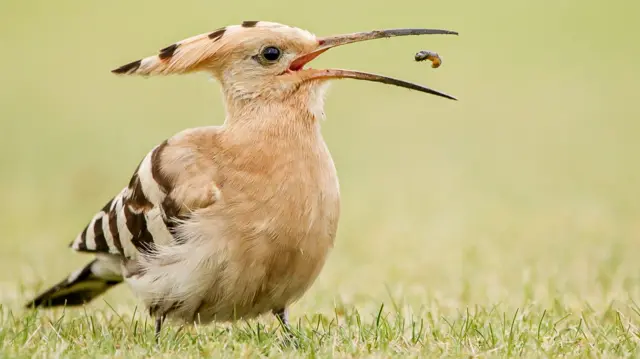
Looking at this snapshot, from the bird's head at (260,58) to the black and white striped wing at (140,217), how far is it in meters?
0.31

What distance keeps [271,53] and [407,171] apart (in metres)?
5.45

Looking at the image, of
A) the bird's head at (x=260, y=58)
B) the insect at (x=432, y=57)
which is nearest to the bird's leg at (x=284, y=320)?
the bird's head at (x=260, y=58)

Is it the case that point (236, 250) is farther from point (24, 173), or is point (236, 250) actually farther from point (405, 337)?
point (24, 173)

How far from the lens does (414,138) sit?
1093 cm

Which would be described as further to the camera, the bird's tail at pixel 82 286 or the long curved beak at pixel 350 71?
the bird's tail at pixel 82 286

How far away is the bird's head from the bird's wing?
0.22 m

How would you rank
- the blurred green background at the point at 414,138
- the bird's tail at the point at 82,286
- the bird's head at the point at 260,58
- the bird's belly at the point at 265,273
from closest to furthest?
the bird's belly at the point at 265,273 < the bird's head at the point at 260,58 < the bird's tail at the point at 82,286 < the blurred green background at the point at 414,138

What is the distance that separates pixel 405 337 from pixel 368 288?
167cm

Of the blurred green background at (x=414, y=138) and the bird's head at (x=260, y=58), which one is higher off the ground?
the bird's head at (x=260, y=58)

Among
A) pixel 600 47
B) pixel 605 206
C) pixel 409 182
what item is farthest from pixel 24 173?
pixel 600 47

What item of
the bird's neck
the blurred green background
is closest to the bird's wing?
the bird's neck

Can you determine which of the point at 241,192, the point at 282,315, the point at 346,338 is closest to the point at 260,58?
the point at 241,192

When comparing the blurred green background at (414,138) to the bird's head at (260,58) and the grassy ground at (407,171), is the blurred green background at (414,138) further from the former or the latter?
the bird's head at (260,58)

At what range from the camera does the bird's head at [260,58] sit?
13.0 feet
